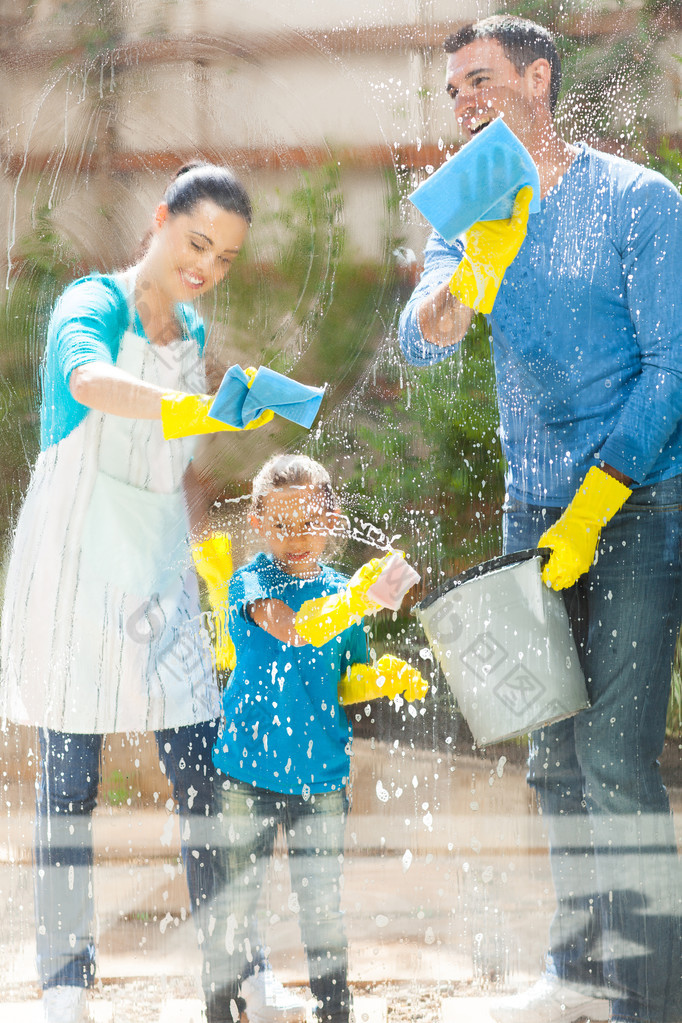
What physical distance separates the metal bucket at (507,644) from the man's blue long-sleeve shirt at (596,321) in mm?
168

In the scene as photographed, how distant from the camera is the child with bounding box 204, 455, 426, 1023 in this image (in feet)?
4.99

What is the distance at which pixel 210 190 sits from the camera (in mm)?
1528

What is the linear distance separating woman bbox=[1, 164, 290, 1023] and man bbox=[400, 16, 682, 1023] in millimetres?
403

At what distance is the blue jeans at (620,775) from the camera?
1513 millimetres

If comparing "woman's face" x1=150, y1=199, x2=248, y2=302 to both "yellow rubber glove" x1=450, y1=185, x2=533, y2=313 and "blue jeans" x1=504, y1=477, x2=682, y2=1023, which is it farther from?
"blue jeans" x1=504, y1=477, x2=682, y2=1023

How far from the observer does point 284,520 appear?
1.54 meters

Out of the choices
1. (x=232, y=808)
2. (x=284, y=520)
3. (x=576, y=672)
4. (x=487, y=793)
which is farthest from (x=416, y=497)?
(x=232, y=808)

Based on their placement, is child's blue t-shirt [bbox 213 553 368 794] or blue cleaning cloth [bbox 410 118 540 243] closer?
blue cleaning cloth [bbox 410 118 540 243]

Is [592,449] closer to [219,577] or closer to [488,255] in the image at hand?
[488,255]

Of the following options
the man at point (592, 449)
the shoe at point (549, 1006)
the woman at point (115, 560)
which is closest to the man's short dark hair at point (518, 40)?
the man at point (592, 449)

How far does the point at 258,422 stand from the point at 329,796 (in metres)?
0.67

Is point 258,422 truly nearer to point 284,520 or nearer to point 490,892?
point 284,520

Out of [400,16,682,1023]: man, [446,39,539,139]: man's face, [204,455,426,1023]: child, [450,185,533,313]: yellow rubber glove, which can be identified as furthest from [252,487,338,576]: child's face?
[446,39,539,139]: man's face

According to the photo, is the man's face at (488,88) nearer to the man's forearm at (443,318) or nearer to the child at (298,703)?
the man's forearm at (443,318)
